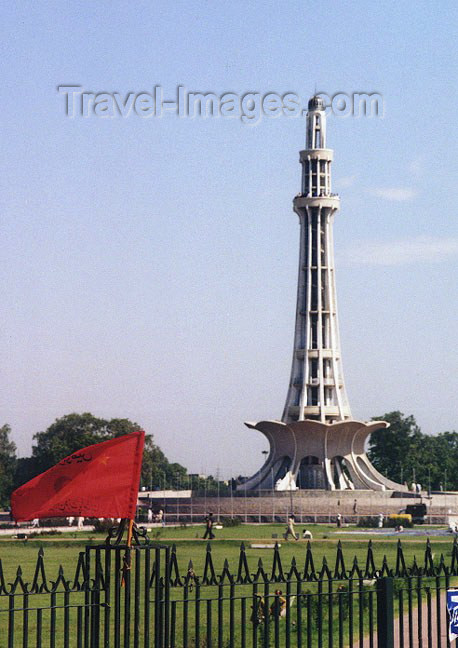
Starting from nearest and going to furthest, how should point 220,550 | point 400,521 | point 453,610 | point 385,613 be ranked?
point 453,610
point 385,613
point 220,550
point 400,521

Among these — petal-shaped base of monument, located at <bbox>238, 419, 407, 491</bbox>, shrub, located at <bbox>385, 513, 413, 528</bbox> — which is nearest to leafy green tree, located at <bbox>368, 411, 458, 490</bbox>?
petal-shaped base of monument, located at <bbox>238, 419, 407, 491</bbox>

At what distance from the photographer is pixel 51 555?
3375 centimetres

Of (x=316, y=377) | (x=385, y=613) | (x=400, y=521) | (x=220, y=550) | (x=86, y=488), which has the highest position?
(x=316, y=377)

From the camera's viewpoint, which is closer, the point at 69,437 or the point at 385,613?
the point at 385,613

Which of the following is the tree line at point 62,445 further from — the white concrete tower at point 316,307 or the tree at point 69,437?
the white concrete tower at point 316,307

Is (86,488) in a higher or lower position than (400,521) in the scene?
higher

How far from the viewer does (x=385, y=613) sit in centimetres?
1024

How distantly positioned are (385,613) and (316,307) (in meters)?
71.3

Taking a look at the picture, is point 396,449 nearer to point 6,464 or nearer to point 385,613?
point 6,464

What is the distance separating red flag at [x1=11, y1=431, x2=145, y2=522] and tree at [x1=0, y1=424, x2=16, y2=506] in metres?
78.7

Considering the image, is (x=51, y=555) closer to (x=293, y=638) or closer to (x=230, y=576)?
(x=293, y=638)

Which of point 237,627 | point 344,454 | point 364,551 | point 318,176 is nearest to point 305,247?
point 318,176

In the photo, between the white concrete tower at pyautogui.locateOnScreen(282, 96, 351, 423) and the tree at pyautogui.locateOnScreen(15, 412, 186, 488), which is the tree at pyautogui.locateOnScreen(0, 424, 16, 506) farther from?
the white concrete tower at pyautogui.locateOnScreen(282, 96, 351, 423)

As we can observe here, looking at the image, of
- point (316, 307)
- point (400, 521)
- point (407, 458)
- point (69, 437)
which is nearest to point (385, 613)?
point (400, 521)
